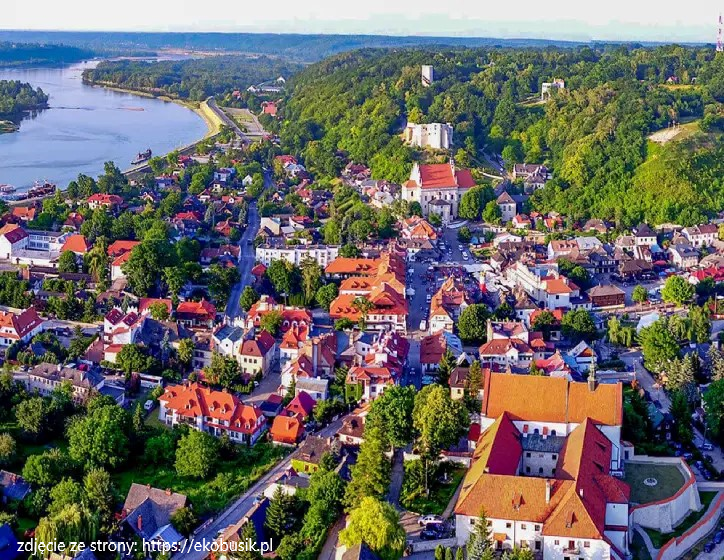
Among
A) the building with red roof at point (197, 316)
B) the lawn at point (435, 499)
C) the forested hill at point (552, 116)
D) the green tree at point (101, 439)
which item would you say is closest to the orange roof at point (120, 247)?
the building with red roof at point (197, 316)

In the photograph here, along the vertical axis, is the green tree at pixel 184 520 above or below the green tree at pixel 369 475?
below

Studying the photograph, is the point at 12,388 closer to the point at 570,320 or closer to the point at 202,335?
the point at 202,335

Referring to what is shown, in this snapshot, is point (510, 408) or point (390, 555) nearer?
point (390, 555)

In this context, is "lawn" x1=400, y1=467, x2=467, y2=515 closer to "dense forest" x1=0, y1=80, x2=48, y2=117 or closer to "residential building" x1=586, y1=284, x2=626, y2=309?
"residential building" x1=586, y1=284, x2=626, y2=309

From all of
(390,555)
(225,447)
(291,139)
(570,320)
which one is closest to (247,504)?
(225,447)

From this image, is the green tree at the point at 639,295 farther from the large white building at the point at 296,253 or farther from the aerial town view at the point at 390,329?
the large white building at the point at 296,253

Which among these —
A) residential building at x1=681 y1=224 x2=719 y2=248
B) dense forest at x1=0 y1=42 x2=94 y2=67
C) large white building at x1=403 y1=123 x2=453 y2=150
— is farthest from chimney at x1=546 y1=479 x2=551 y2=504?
dense forest at x1=0 y1=42 x2=94 y2=67

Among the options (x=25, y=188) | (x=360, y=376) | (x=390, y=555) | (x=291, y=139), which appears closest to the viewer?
(x=390, y=555)
